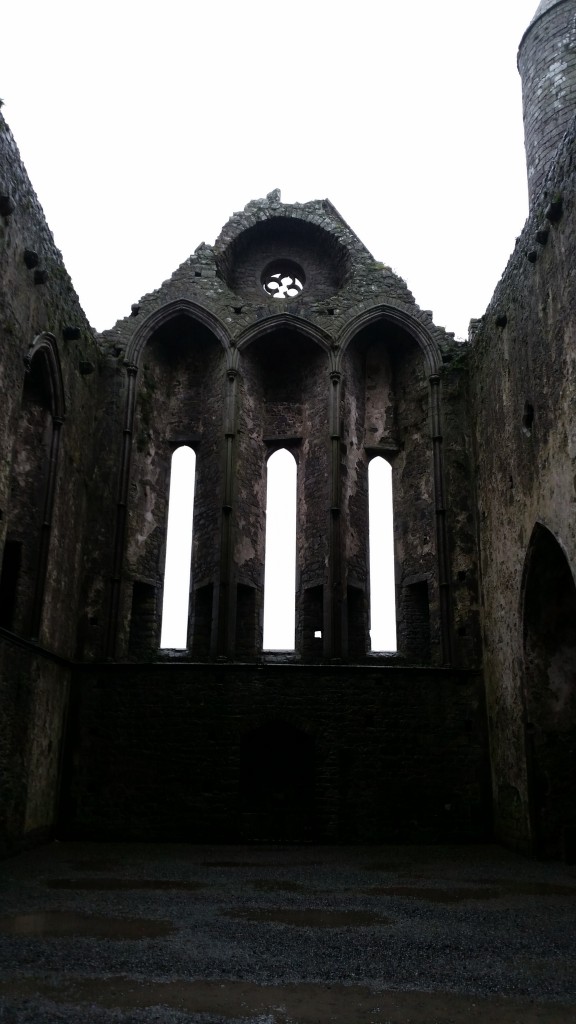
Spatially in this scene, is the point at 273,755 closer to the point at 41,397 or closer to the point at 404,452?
the point at 404,452

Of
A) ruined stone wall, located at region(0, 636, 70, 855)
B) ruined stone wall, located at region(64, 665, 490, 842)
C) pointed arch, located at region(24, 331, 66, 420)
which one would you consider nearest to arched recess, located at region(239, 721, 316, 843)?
ruined stone wall, located at region(64, 665, 490, 842)

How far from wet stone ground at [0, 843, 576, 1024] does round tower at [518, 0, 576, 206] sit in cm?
1011

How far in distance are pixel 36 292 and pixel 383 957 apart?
8.04 metres

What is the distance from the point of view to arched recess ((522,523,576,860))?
9031 mm

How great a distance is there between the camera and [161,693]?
10711mm

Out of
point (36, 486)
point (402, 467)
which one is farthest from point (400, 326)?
point (36, 486)

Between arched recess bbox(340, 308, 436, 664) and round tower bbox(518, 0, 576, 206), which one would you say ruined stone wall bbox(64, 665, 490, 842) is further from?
round tower bbox(518, 0, 576, 206)

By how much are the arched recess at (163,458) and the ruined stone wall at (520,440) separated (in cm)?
405

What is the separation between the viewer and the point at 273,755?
35.9 feet

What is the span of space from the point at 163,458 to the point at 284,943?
9013 mm

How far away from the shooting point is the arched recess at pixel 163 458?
11883 millimetres

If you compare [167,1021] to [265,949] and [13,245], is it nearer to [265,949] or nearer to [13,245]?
[265,949]

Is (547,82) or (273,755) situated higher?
(547,82)

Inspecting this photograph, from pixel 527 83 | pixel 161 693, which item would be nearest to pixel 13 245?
pixel 161 693
